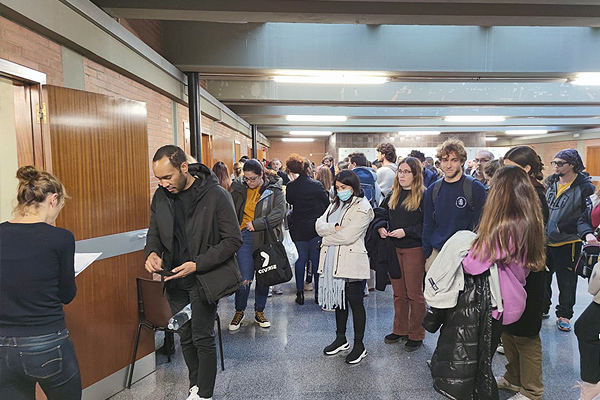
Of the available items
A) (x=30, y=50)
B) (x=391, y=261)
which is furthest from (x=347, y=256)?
(x=30, y=50)

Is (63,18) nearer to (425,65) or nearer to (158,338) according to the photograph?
(158,338)

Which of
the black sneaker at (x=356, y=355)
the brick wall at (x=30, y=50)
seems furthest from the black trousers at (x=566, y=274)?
the brick wall at (x=30, y=50)

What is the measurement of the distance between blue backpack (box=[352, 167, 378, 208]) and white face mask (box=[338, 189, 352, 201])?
1.45 meters

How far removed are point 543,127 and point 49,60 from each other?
602 inches

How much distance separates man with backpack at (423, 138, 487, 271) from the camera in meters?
2.75

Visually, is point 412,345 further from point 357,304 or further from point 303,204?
point 303,204

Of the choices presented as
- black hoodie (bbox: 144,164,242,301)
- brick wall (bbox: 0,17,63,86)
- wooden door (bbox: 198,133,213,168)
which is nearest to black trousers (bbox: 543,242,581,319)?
black hoodie (bbox: 144,164,242,301)

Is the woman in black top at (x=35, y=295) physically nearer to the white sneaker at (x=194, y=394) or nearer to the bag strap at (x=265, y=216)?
the white sneaker at (x=194, y=394)

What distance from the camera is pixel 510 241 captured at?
76.3 inches

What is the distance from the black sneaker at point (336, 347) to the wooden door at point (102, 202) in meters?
1.51

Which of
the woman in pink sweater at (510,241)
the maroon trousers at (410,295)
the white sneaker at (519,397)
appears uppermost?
the woman in pink sweater at (510,241)

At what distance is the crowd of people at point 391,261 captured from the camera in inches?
63.7

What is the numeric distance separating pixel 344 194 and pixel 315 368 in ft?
4.87

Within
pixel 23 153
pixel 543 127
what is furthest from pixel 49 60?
pixel 543 127
